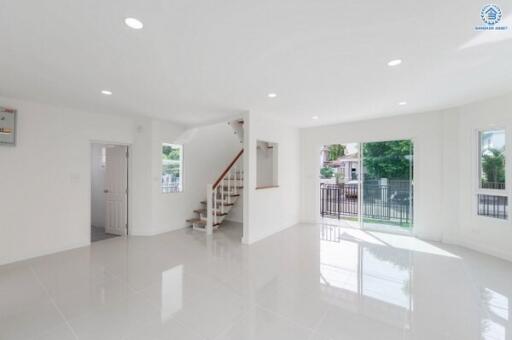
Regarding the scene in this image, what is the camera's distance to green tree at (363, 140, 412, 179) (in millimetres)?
5223

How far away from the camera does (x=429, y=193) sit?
4844mm

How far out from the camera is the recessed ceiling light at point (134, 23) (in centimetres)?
185

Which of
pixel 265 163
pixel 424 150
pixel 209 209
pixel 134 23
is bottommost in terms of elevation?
pixel 209 209

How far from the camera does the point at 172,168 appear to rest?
19.0 feet

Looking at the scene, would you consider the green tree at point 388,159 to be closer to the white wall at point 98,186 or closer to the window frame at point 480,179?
the window frame at point 480,179

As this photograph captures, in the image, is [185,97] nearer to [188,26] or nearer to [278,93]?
[278,93]

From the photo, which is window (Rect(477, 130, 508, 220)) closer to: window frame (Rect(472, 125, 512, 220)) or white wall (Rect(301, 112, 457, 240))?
window frame (Rect(472, 125, 512, 220))

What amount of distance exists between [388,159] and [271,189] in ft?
9.43

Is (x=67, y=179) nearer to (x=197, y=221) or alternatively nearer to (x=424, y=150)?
(x=197, y=221)

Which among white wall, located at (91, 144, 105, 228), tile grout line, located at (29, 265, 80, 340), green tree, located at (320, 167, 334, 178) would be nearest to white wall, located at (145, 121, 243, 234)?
white wall, located at (91, 144, 105, 228)

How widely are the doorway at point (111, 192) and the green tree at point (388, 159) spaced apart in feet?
19.1

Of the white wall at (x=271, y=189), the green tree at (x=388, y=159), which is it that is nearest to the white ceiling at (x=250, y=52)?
the white wall at (x=271, y=189)

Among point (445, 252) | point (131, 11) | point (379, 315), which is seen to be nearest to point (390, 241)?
point (445, 252)

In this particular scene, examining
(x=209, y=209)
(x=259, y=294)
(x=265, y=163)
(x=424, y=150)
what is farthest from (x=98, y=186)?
(x=424, y=150)
